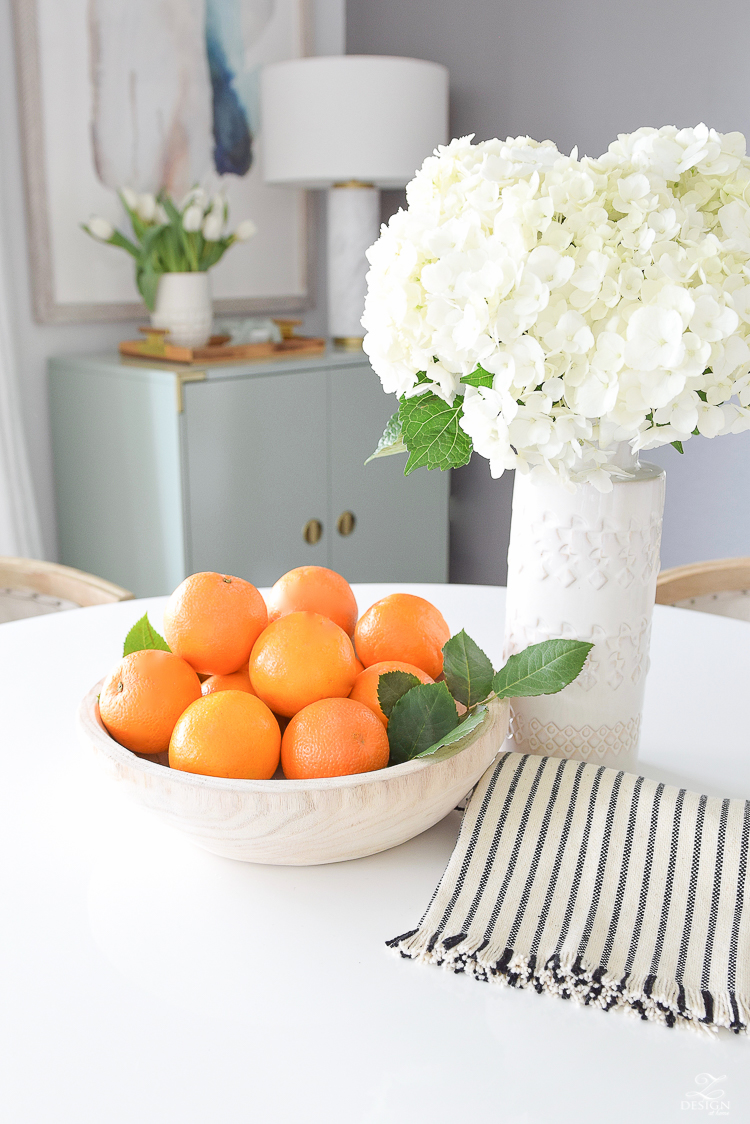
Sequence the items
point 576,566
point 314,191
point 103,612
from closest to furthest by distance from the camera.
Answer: point 576,566 → point 103,612 → point 314,191

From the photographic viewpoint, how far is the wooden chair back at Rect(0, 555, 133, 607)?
4.83 ft

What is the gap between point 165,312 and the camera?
239 cm

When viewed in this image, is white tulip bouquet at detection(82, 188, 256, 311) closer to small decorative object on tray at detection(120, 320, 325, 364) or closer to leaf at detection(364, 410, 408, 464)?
small decorative object on tray at detection(120, 320, 325, 364)

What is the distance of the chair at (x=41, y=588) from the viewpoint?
1.47m

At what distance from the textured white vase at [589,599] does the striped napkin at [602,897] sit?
0.23 feet

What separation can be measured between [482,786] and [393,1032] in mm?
201

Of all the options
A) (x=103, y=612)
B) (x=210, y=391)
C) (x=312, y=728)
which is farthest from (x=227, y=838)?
(x=210, y=391)

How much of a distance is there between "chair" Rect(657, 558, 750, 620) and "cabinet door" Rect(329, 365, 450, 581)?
1.24 metres

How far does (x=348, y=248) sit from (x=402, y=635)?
2.14 metres

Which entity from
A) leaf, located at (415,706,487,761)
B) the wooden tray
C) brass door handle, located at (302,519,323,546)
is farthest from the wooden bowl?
brass door handle, located at (302,519,323,546)

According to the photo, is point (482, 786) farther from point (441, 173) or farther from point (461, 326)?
point (441, 173)

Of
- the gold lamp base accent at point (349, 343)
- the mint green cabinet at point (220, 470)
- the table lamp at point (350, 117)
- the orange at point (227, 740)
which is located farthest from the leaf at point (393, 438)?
the gold lamp base accent at point (349, 343)

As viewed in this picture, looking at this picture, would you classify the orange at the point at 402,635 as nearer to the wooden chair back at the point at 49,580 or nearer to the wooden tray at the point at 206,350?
the wooden chair back at the point at 49,580

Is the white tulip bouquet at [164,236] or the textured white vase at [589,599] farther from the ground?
the white tulip bouquet at [164,236]
